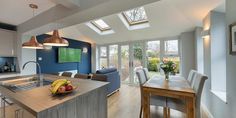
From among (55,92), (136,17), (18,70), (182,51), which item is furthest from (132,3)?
(18,70)

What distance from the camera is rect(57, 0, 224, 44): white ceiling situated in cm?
266

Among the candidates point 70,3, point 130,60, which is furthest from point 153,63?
point 70,3

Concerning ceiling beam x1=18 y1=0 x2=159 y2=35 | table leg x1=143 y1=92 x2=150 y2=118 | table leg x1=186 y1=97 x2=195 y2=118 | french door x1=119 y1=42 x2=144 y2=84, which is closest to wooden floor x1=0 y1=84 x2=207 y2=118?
table leg x1=143 y1=92 x2=150 y2=118

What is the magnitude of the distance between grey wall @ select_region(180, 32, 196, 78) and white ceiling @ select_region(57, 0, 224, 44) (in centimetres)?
24

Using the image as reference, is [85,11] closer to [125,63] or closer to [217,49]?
[217,49]

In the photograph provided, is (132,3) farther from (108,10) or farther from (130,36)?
(130,36)

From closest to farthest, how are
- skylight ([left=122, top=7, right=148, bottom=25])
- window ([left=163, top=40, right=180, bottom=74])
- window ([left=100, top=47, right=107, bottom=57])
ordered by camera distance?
skylight ([left=122, top=7, right=148, bottom=25]), window ([left=163, top=40, right=180, bottom=74]), window ([left=100, top=47, right=107, bottom=57])

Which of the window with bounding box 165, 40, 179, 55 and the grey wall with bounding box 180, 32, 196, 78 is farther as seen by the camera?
the window with bounding box 165, 40, 179, 55

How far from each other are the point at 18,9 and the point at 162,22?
3.85 m

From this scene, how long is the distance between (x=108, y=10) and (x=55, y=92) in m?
1.50

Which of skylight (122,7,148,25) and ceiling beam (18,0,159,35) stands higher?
skylight (122,7,148,25)

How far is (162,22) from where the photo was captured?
3938 millimetres

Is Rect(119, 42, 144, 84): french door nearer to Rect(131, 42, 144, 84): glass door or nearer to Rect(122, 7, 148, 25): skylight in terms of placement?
Rect(131, 42, 144, 84): glass door

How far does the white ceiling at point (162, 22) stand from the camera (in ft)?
8.73
